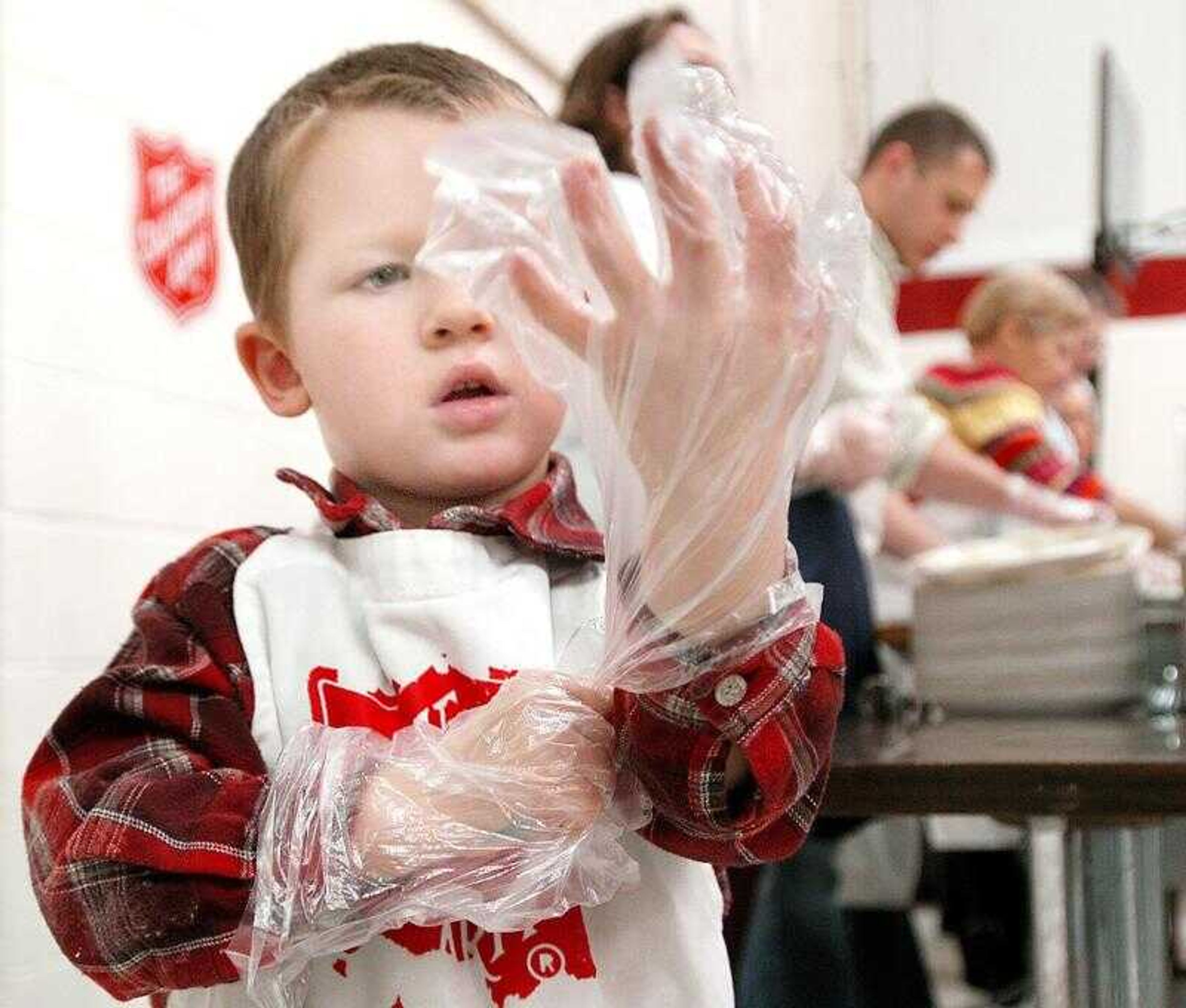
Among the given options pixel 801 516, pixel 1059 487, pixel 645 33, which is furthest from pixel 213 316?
pixel 1059 487

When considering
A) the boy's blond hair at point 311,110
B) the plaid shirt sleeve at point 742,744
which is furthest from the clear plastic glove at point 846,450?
the plaid shirt sleeve at point 742,744

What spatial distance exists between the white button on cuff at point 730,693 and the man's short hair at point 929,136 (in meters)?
2.16

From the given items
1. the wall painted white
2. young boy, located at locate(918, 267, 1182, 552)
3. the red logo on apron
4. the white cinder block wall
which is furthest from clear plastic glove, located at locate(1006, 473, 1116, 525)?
the wall painted white

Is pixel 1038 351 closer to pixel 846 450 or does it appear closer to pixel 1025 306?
pixel 1025 306

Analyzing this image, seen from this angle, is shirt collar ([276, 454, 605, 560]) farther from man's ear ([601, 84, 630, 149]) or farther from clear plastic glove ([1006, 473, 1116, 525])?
clear plastic glove ([1006, 473, 1116, 525])

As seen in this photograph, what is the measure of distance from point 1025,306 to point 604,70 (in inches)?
76.9

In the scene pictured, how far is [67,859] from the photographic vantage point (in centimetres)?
71

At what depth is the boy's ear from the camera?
Result: 94 centimetres

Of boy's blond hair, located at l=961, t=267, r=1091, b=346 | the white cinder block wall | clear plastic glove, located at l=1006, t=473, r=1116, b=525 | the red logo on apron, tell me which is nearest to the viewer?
the red logo on apron

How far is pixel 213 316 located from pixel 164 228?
12cm

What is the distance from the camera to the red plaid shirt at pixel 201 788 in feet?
A: 2.27

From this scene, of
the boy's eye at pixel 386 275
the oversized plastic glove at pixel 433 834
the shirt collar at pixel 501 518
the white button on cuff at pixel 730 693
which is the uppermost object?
the boy's eye at pixel 386 275

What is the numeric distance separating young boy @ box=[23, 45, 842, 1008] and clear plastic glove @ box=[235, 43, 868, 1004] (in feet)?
0.06

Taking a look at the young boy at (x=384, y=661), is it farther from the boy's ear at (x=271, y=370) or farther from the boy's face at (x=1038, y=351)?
the boy's face at (x=1038, y=351)
